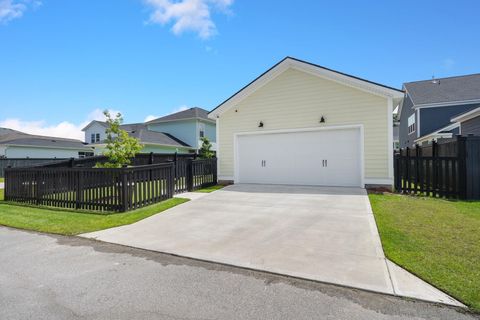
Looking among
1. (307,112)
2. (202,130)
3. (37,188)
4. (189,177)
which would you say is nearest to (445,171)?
(307,112)

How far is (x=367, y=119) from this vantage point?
33.4ft

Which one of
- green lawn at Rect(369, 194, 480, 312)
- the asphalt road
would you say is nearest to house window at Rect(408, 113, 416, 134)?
green lawn at Rect(369, 194, 480, 312)

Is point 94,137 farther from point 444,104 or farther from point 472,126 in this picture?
point 444,104

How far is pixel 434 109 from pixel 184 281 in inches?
906

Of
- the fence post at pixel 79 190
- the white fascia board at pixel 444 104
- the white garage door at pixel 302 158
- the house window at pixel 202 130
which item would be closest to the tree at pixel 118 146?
the fence post at pixel 79 190

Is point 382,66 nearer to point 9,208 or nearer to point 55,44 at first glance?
point 55,44

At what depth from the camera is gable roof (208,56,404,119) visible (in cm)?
979

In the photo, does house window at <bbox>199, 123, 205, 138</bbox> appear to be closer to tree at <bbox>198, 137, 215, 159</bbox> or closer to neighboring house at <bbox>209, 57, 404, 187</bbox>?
tree at <bbox>198, 137, 215, 159</bbox>

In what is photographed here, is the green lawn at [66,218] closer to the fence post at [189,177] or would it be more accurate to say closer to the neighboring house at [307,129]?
the fence post at [189,177]

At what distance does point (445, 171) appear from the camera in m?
8.30

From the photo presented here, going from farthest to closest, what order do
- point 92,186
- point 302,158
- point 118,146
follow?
point 302,158
point 118,146
point 92,186

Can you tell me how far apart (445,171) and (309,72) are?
6.15 meters

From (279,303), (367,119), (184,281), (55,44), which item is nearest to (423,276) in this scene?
(279,303)

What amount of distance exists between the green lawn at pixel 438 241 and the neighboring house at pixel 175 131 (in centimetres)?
2148
